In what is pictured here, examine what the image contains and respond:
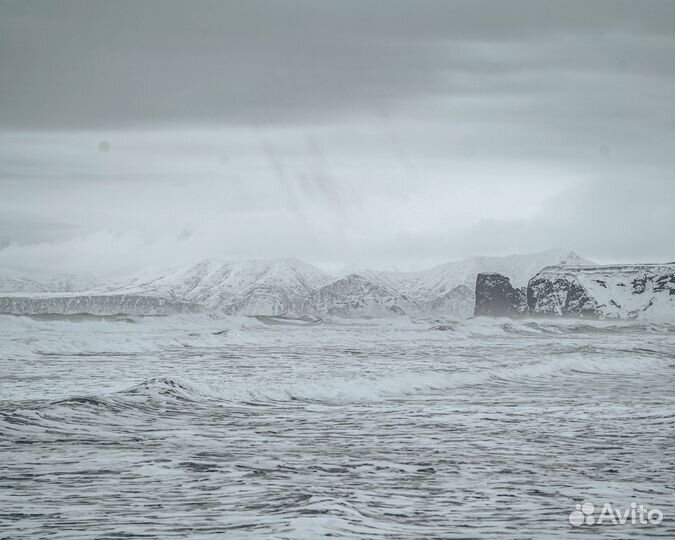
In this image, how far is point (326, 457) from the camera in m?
19.1

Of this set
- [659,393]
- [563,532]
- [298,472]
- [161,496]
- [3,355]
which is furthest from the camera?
[3,355]

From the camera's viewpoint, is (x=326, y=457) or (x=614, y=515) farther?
(x=326, y=457)

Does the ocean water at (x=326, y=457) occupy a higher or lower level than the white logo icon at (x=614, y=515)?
lower

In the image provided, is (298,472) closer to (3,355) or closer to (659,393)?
(659,393)

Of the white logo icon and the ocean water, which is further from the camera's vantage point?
the white logo icon

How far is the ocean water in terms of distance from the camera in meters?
13.2

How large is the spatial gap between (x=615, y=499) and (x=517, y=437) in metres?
7.53

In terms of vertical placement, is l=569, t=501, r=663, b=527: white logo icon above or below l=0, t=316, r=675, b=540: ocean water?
above

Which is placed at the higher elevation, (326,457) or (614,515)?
(614,515)

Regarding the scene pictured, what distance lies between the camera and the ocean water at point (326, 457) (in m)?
13.2

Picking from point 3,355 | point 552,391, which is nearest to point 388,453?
point 552,391

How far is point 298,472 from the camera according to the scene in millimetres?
17250

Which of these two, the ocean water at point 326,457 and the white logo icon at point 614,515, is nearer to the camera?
the ocean water at point 326,457

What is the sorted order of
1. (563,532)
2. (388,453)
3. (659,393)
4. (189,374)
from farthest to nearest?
(189,374), (659,393), (388,453), (563,532)
